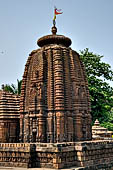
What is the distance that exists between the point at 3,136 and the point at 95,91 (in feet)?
48.8

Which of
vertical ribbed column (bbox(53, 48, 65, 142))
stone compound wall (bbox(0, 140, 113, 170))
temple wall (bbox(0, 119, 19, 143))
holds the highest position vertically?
vertical ribbed column (bbox(53, 48, 65, 142))

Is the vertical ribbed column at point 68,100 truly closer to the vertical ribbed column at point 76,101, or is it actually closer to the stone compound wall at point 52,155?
the vertical ribbed column at point 76,101

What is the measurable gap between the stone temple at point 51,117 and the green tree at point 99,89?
11082mm

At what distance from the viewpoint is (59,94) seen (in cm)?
1477

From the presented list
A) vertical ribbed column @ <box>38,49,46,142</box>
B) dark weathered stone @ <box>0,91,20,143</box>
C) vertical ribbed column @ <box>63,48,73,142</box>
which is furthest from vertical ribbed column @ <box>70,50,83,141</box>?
dark weathered stone @ <box>0,91,20,143</box>

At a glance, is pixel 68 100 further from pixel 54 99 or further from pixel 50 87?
pixel 50 87

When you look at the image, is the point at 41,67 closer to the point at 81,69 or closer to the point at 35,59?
the point at 35,59

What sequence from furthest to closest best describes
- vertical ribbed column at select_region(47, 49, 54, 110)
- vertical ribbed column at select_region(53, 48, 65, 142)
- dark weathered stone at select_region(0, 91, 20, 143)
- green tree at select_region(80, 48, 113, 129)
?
green tree at select_region(80, 48, 113, 129)
dark weathered stone at select_region(0, 91, 20, 143)
vertical ribbed column at select_region(47, 49, 54, 110)
vertical ribbed column at select_region(53, 48, 65, 142)

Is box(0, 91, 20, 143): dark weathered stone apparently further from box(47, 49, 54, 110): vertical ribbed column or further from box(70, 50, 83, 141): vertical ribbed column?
box(70, 50, 83, 141): vertical ribbed column

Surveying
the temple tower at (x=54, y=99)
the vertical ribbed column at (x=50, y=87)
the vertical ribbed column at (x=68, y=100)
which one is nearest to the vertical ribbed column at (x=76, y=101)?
the temple tower at (x=54, y=99)

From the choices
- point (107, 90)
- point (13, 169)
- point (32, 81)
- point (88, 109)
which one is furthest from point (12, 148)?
point (107, 90)

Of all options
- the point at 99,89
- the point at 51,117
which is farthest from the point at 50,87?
the point at 99,89

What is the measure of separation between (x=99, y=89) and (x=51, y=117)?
1443cm

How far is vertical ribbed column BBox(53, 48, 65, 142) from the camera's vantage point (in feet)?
46.9
